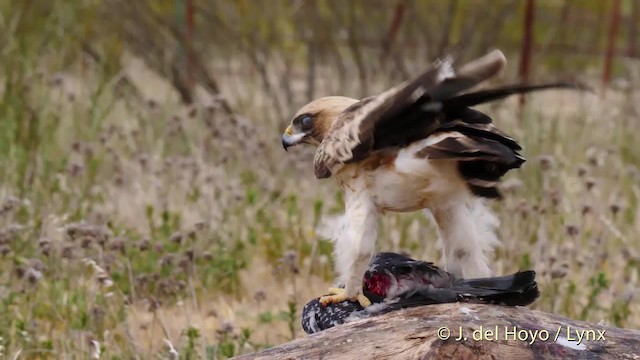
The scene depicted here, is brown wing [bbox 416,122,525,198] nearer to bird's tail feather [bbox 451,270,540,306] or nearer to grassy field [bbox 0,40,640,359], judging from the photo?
bird's tail feather [bbox 451,270,540,306]

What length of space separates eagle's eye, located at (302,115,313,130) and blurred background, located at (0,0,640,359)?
556mm

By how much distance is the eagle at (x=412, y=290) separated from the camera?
2980 millimetres

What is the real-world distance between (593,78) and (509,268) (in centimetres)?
696

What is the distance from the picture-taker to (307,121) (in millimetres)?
3279

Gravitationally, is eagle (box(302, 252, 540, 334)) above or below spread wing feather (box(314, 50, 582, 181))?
below

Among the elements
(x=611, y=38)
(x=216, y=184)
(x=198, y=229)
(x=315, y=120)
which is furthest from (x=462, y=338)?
(x=611, y=38)

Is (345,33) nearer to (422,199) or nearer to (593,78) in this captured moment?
(593,78)

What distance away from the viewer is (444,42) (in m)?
8.23

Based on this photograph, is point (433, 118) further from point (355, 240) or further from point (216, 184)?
point (216, 184)

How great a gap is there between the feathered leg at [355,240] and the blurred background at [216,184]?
69 centimetres

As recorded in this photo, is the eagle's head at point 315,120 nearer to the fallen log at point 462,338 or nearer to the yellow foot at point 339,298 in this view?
the yellow foot at point 339,298

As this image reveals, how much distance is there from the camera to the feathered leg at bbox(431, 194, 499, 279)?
10.2 feet

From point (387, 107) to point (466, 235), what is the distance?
1.55ft

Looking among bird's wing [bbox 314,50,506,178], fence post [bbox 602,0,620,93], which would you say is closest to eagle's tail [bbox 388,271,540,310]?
bird's wing [bbox 314,50,506,178]
